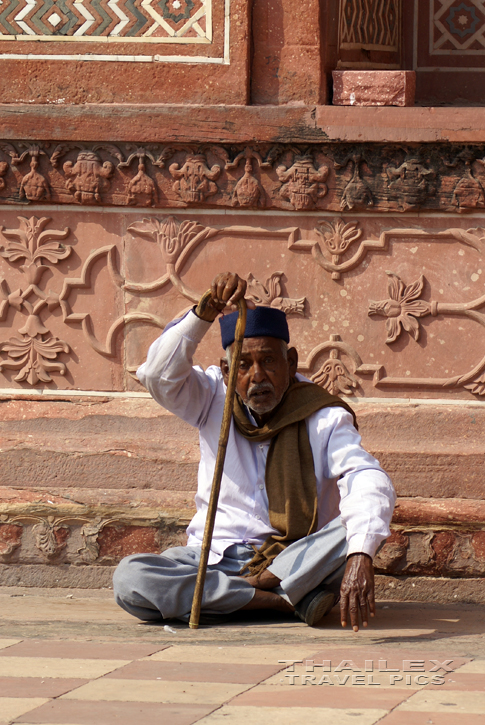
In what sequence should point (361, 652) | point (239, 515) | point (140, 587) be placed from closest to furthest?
point (361, 652) < point (140, 587) < point (239, 515)

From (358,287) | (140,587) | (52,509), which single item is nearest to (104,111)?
(358,287)

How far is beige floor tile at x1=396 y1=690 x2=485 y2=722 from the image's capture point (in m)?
2.34

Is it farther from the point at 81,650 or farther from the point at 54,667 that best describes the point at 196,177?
the point at 54,667

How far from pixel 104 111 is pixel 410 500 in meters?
2.09

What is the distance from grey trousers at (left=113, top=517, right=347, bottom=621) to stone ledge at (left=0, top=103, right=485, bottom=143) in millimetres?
1673

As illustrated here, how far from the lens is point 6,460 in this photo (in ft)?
14.2

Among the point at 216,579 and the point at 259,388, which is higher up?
the point at 259,388

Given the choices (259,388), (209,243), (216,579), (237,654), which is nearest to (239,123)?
(209,243)

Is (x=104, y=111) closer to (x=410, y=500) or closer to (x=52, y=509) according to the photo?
(x=52, y=509)

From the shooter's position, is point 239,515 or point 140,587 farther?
point 239,515

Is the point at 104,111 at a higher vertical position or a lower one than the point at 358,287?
higher

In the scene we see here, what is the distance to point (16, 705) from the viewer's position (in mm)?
2389

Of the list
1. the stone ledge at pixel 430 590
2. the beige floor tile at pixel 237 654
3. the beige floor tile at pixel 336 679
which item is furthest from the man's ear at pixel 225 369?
the beige floor tile at pixel 336 679

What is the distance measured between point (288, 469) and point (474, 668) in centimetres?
103
